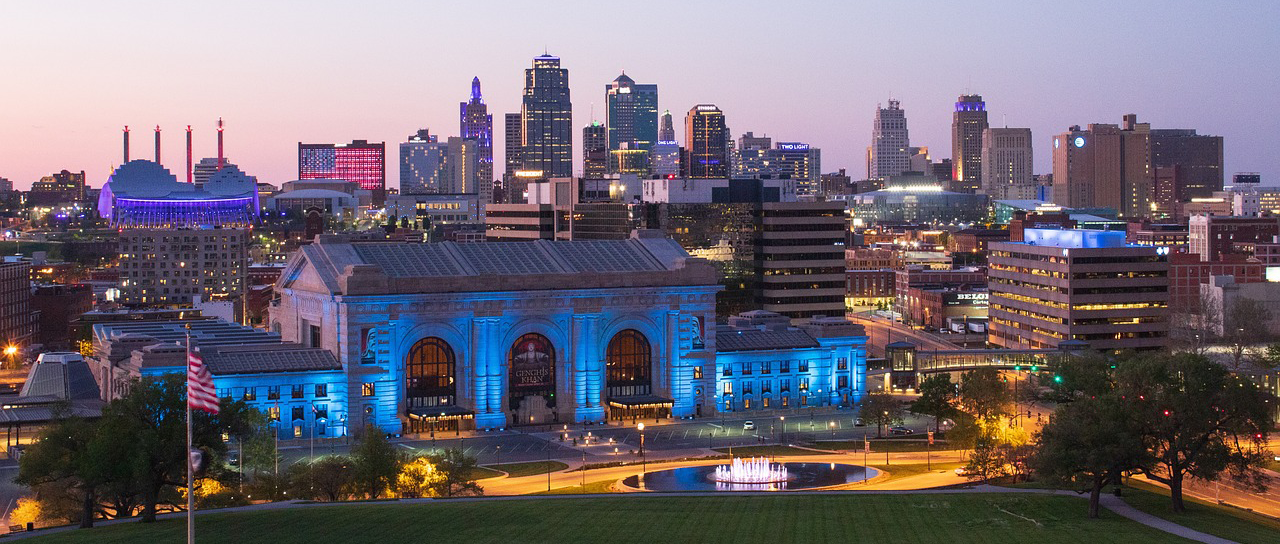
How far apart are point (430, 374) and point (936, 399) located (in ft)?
146

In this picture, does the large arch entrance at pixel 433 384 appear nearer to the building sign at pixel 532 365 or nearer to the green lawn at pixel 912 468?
the building sign at pixel 532 365

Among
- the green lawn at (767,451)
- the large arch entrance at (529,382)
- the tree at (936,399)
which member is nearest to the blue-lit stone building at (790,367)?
the large arch entrance at (529,382)

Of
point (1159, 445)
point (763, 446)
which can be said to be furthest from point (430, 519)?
Answer: point (763, 446)

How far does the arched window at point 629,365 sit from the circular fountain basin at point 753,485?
3349 centimetres

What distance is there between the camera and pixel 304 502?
3944 inches

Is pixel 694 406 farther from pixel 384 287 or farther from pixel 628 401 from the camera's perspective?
pixel 384 287

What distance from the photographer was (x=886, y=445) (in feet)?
469

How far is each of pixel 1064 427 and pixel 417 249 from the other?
81970 mm

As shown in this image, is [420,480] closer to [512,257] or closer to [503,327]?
[503,327]

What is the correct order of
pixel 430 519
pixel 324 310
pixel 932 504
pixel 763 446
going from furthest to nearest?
pixel 324 310 < pixel 763 446 < pixel 932 504 < pixel 430 519

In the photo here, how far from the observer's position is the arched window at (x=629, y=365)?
534 ft

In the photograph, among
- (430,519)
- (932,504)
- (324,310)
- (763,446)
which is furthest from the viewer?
(324,310)

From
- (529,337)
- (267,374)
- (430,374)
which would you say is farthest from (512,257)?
(267,374)

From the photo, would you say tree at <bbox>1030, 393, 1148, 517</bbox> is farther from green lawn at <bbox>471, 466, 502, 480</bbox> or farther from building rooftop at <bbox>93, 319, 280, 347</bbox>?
building rooftop at <bbox>93, 319, 280, 347</bbox>
